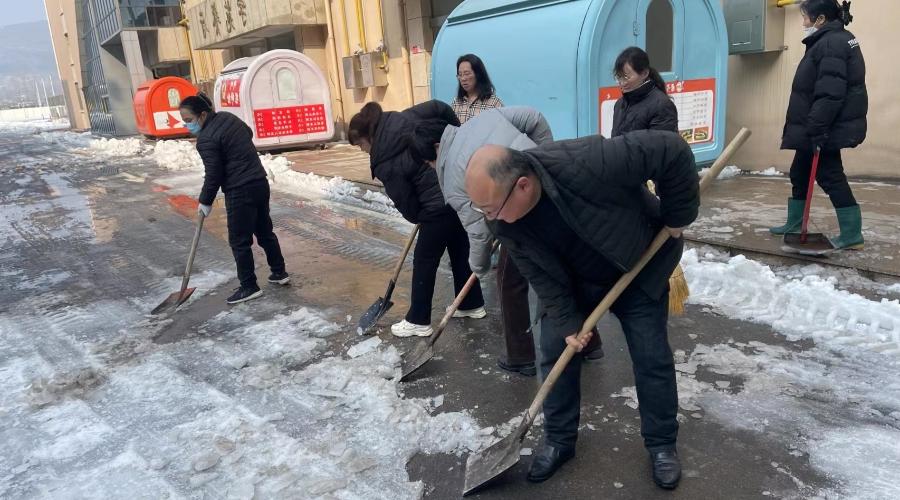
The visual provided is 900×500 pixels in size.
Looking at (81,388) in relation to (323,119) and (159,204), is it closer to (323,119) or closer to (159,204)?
(159,204)

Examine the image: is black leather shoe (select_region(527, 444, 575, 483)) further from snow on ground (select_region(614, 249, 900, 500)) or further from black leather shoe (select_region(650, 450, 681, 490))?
snow on ground (select_region(614, 249, 900, 500))

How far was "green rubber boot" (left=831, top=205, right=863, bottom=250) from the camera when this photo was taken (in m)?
4.45

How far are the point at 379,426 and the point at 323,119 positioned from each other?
475 inches

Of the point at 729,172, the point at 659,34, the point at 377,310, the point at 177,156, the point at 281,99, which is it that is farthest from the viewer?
the point at 177,156

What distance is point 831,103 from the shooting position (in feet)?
14.1

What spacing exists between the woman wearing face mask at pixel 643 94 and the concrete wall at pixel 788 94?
3734 millimetres

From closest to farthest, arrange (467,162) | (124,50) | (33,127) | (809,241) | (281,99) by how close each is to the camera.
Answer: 1. (467,162)
2. (809,241)
3. (281,99)
4. (124,50)
5. (33,127)

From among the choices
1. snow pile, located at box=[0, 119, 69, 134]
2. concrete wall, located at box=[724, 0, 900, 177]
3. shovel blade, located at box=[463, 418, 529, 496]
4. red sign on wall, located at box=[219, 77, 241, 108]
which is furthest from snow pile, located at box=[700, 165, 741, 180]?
snow pile, located at box=[0, 119, 69, 134]

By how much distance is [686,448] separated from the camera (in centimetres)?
275

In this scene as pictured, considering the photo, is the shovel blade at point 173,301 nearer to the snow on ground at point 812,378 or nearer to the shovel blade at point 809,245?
the snow on ground at point 812,378

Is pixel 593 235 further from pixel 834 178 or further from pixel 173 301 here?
pixel 173 301

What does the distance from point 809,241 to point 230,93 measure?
40.6ft

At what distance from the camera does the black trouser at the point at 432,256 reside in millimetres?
3953

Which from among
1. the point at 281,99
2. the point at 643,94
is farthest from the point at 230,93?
the point at 643,94
